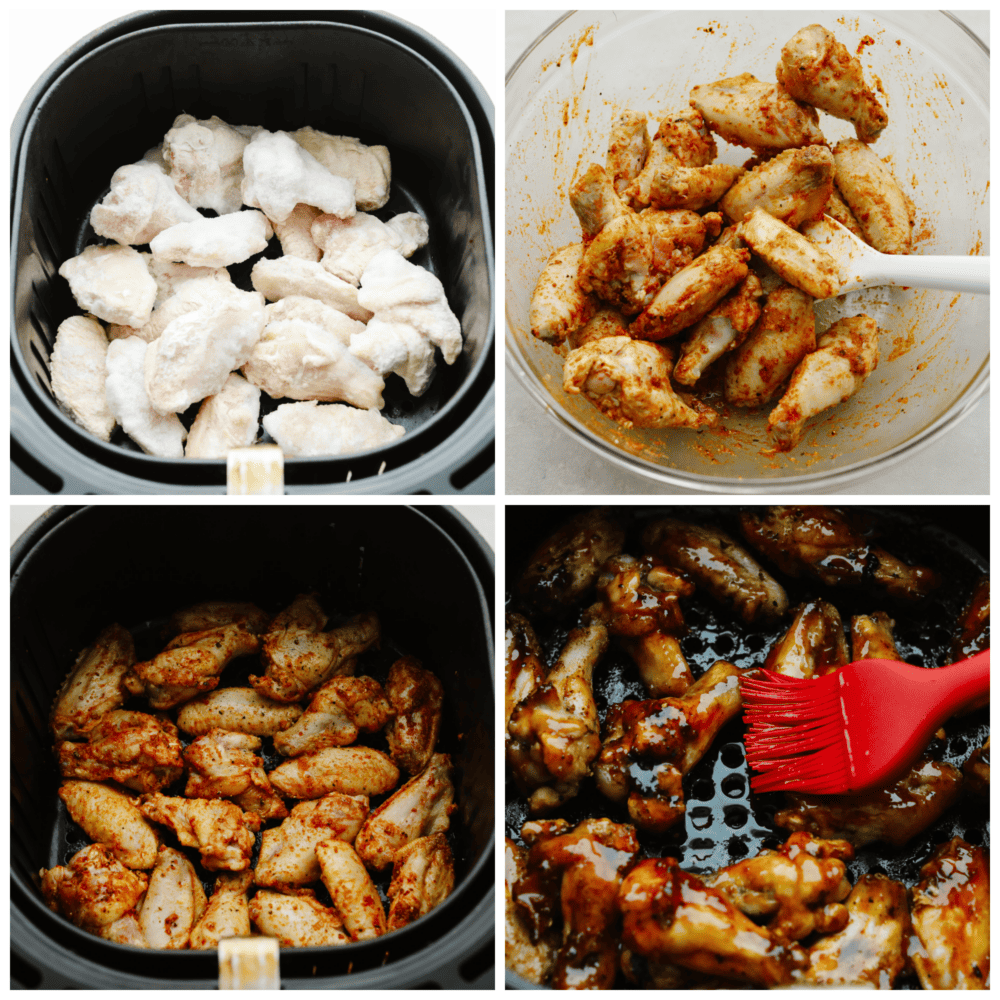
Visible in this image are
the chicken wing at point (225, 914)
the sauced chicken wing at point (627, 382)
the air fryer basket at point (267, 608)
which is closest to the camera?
the air fryer basket at point (267, 608)

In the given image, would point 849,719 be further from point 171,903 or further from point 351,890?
point 171,903

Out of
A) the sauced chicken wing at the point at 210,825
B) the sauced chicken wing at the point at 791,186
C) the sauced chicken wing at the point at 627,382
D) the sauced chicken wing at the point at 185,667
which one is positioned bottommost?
the sauced chicken wing at the point at 210,825

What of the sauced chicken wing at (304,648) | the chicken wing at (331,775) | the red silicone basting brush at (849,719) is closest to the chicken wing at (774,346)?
the red silicone basting brush at (849,719)

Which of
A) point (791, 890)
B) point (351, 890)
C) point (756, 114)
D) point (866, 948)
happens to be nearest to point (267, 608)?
point (351, 890)

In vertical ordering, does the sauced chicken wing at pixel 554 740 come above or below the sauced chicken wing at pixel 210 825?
above

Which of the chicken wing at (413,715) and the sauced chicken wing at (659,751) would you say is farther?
the chicken wing at (413,715)

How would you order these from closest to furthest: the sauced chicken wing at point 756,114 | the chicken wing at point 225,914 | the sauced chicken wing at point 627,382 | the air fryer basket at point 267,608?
the air fryer basket at point 267,608 < the chicken wing at point 225,914 < the sauced chicken wing at point 627,382 < the sauced chicken wing at point 756,114

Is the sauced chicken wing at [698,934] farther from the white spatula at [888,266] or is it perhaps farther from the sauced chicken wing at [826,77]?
the sauced chicken wing at [826,77]
